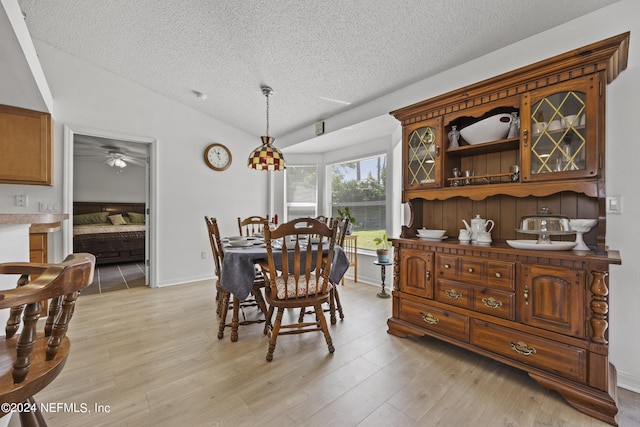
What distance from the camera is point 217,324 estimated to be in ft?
8.70

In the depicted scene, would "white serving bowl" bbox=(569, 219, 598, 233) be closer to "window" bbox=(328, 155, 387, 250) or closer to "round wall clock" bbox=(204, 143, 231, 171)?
"window" bbox=(328, 155, 387, 250)

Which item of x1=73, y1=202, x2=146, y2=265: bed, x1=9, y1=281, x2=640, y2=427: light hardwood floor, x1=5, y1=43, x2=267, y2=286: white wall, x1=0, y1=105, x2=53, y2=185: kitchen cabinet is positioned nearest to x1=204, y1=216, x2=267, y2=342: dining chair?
x1=9, y1=281, x2=640, y2=427: light hardwood floor

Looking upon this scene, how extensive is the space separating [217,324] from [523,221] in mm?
2684

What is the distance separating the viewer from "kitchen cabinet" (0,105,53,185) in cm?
287

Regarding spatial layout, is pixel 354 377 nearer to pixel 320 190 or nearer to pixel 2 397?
pixel 2 397

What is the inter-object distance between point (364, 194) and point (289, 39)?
2.54 m

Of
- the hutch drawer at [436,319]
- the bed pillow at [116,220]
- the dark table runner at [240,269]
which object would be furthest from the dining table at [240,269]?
the bed pillow at [116,220]

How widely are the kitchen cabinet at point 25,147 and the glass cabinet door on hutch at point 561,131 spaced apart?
4601mm

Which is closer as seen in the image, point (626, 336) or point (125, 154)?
point (626, 336)

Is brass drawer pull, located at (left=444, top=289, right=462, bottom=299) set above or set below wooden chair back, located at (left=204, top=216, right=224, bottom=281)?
below

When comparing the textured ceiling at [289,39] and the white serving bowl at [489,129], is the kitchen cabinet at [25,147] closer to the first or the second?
the textured ceiling at [289,39]

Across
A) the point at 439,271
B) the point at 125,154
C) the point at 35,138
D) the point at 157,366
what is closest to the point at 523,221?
the point at 439,271

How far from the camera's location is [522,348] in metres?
1.74

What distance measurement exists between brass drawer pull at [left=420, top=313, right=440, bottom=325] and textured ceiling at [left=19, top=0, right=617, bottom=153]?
7.22 feet
